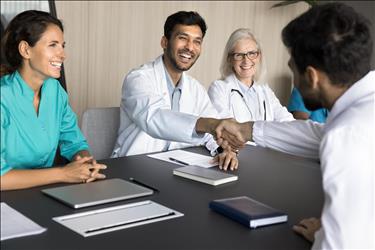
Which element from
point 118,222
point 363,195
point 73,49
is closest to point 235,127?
point 118,222

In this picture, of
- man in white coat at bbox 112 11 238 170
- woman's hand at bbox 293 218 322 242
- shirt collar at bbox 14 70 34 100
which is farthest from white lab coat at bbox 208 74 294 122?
woman's hand at bbox 293 218 322 242

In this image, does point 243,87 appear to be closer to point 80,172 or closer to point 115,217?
point 80,172

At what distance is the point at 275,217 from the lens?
5.39ft

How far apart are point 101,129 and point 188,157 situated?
598mm

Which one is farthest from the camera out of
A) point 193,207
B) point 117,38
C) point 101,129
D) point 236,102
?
point 117,38

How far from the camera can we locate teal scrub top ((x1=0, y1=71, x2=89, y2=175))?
2076mm

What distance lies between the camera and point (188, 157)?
2447 millimetres

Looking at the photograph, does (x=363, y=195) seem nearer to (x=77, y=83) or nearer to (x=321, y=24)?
(x=321, y=24)

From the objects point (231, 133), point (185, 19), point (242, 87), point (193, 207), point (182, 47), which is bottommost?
point (193, 207)

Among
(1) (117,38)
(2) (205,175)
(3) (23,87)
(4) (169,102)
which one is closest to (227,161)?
(2) (205,175)

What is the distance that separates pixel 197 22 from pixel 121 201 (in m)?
1.56

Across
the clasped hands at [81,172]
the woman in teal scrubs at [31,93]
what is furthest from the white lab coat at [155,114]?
the clasped hands at [81,172]

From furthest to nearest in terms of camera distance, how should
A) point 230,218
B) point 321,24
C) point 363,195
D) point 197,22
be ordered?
point 197,22 < point 230,218 < point 321,24 < point 363,195

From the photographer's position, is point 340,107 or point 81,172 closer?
point 340,107
